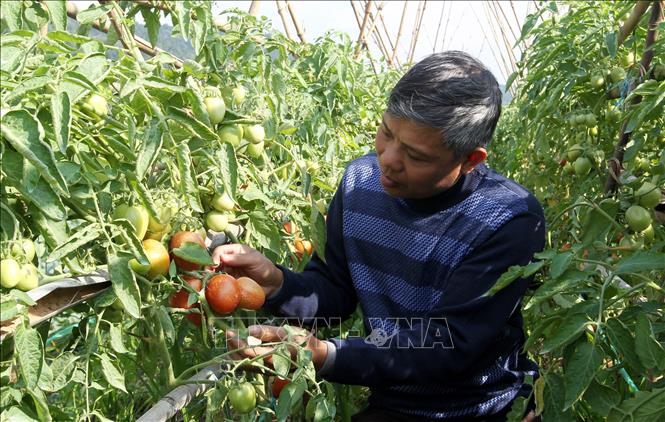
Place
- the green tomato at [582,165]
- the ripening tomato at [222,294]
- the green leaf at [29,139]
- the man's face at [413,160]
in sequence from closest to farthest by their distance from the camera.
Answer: the green leaf at [29,139], the ripening tomato at [222,294], the man's face at [413,160], the green tomato at [582,165]

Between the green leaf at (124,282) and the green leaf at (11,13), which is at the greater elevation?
the green leaf at (11,13)

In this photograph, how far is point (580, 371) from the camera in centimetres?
123

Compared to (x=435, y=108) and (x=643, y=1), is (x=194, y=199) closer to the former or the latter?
(x=435, y=108)

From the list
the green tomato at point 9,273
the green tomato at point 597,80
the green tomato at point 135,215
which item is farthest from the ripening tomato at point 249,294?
the green tomato at point 597,80

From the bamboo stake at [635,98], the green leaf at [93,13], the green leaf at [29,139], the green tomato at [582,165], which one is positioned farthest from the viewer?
the green tomato at [582,165]

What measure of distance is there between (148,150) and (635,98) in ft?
3.98

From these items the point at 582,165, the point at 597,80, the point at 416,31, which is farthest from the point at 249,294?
the point at 416,31

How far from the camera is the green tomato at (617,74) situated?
6.54 ft

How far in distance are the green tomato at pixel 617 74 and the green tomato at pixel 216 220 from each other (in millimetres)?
1143

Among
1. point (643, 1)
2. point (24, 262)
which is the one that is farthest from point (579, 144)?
point (24, 262)

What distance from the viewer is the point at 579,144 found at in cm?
201

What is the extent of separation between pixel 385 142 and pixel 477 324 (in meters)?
0.36

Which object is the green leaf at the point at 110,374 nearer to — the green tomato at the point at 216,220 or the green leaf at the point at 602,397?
the green tomato at the point at 216,220

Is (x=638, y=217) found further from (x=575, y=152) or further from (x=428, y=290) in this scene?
(x=575, y=152)
